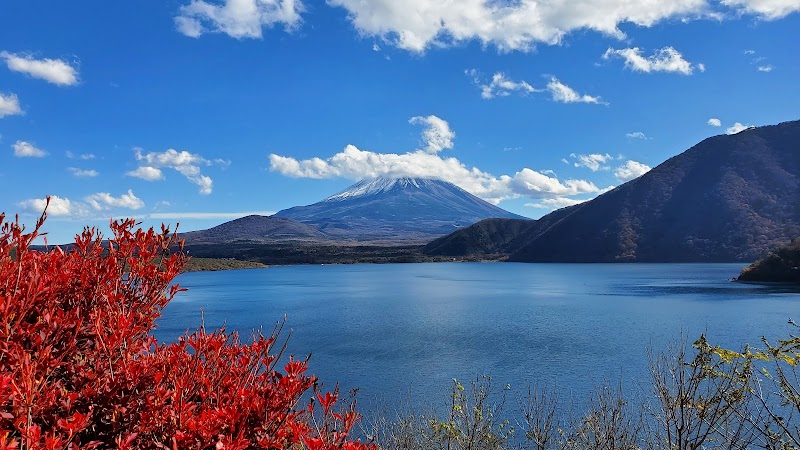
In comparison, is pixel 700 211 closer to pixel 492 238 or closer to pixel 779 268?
pixel 779 268

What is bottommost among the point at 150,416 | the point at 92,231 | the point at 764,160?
the point at 150,416

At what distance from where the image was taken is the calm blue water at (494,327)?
1852 cm

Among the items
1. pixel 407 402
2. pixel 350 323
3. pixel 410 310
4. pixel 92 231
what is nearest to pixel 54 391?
pixel 92 231

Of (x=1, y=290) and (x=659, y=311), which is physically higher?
(x=1, y=290)

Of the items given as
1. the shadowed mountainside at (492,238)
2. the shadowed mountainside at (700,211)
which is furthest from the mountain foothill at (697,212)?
the shadowed mountainside at (492,238)

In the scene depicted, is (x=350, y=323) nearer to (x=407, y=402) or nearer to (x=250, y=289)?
(x=407, y=402)

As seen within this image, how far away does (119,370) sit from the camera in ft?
6.97

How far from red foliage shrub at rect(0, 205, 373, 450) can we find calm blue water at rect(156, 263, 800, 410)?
45.0 feet

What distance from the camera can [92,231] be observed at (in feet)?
9.52

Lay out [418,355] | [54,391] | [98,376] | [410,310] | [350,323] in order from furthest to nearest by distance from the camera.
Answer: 1. [410,310]
2. [350,323]
3. [418,355]
4. [98,376]
5. [54,391]

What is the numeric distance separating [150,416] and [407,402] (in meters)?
14.0

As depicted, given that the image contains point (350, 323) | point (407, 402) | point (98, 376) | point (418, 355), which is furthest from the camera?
point (350, 323)

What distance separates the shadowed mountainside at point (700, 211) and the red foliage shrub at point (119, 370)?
91.8 metres

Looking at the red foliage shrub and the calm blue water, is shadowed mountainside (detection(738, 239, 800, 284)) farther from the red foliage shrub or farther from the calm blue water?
the red foliage shrub
